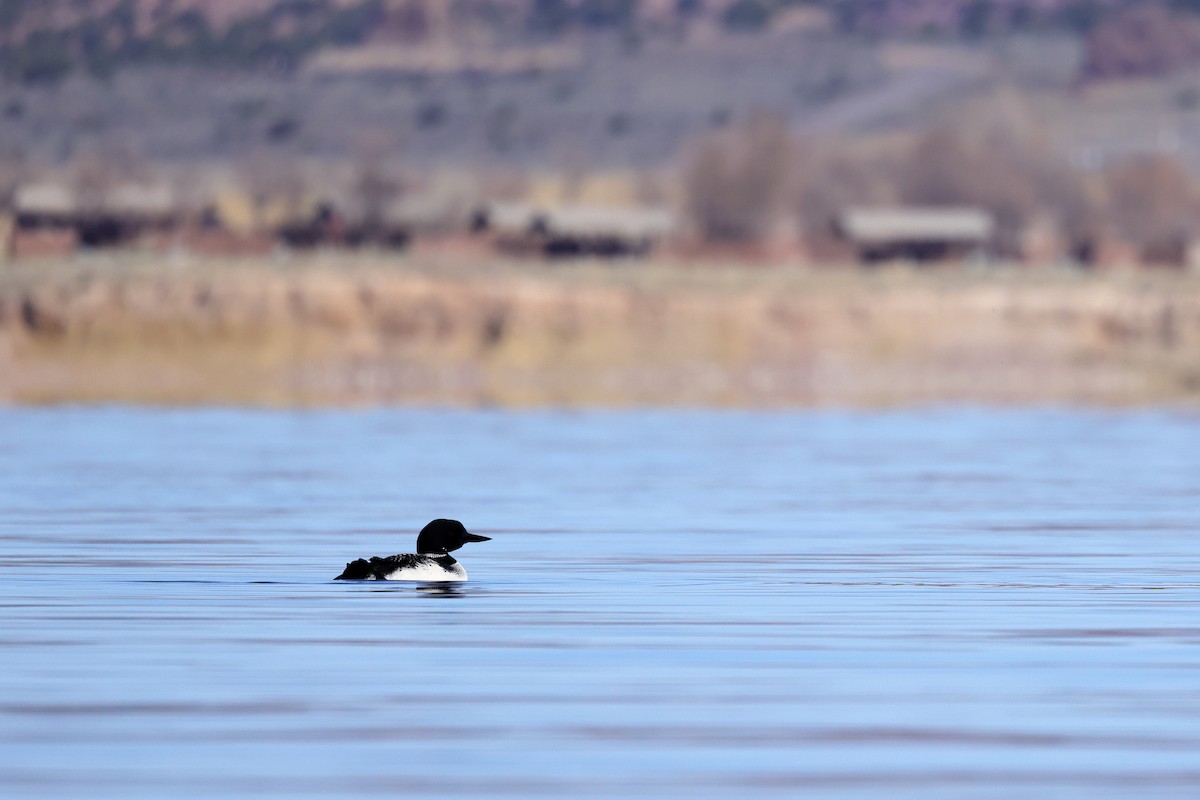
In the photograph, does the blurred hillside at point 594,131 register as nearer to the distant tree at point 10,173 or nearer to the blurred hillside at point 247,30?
the blurred hillside at point 247,30

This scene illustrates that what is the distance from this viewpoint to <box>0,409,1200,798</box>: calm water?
12930 mm

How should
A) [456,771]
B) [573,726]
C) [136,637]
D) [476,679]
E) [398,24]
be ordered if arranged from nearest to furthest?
[456,771]
[573,726]
[476,679]
[136,637]
[398,24]

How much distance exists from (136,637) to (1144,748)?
662 centimetres

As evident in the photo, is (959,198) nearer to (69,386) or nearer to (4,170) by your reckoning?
(4,170)

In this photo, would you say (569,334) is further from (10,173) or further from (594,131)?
(594,131)

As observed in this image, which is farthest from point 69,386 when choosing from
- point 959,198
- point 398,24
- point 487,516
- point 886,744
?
point 398,24

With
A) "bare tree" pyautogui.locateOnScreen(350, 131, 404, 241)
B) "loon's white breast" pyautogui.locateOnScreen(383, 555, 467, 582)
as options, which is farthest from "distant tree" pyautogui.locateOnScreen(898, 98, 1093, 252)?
"loon's white breast" pyautogui.locateOnScreen(383, 555, 467, 582)

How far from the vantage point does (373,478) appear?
116 feet

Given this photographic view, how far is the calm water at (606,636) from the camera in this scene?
12.9 metres

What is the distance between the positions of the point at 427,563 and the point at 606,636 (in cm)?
345

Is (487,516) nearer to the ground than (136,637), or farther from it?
farther from it

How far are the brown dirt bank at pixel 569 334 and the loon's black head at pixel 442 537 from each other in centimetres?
5016

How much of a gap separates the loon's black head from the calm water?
19.7 inches

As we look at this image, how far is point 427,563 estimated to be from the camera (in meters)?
21.0
